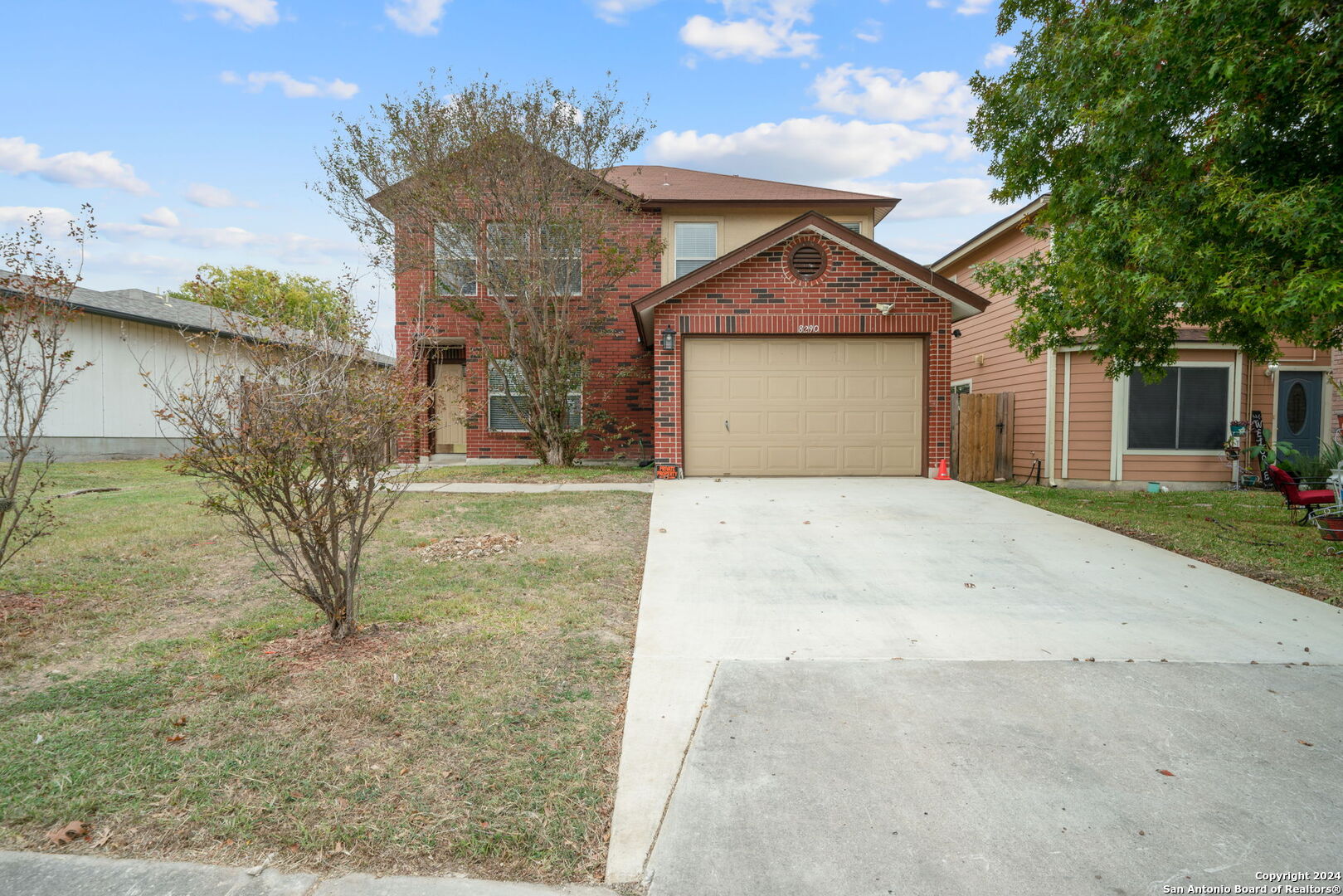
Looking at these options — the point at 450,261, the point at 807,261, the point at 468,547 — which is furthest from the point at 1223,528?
the point at 450,261

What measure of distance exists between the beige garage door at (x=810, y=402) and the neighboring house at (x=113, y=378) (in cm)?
1034

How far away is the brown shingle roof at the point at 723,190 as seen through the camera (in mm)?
14938

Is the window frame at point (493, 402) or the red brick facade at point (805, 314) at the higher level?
the red brick facade at point (805, 314)

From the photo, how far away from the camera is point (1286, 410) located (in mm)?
12945

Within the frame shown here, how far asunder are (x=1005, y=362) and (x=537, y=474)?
10290 millimetres

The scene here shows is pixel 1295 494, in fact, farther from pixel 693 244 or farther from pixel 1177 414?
pixel 693 244

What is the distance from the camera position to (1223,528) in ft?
27.6

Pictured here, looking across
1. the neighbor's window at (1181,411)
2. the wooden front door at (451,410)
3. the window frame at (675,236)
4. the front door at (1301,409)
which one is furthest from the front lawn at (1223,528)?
the wooden front door at (451,410)

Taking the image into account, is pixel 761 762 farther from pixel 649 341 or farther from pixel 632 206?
pixel 632 206

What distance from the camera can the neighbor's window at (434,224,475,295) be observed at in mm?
12836

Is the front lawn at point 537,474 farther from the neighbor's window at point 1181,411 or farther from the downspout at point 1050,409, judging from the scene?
the neighbor's window at point 1181,411

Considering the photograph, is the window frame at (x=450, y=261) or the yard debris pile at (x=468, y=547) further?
→ the window frame at (x=450, y=261)

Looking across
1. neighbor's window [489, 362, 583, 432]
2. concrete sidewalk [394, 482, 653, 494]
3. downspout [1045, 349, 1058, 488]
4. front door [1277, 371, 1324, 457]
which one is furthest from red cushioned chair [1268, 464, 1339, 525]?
neighbor's window [489, 362, 583, 432]

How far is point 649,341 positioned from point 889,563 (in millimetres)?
8973
